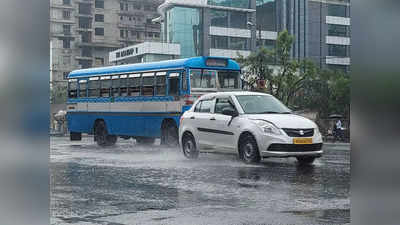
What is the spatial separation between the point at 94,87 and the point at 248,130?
489 inches

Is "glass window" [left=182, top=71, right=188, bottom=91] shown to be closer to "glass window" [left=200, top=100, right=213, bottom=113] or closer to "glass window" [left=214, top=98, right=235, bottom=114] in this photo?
"glass window" [left=200, top=100, right=213, bottom=113]

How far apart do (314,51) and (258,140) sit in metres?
68.4

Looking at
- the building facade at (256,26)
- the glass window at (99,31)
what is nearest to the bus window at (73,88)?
the building facade at (256,26)

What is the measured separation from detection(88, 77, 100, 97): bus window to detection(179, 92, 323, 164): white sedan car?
9.20m

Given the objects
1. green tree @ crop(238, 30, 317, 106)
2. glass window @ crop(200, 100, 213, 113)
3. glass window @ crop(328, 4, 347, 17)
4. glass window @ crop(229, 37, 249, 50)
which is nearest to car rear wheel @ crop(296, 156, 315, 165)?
glass window @ crop(200, 100, 213, 113)

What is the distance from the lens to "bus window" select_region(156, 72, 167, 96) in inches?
827

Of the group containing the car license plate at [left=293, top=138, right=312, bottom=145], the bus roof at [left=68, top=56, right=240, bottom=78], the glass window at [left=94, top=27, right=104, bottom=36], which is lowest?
the car license plate at [left=293, top=138, right=312, bottom=145]

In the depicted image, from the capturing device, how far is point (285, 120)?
1333cm

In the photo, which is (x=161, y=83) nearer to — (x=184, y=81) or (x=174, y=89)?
(x=174, y=89)

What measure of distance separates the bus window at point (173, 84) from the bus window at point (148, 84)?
109 cm

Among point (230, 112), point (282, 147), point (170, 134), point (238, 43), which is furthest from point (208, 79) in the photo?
point (238, 43)
